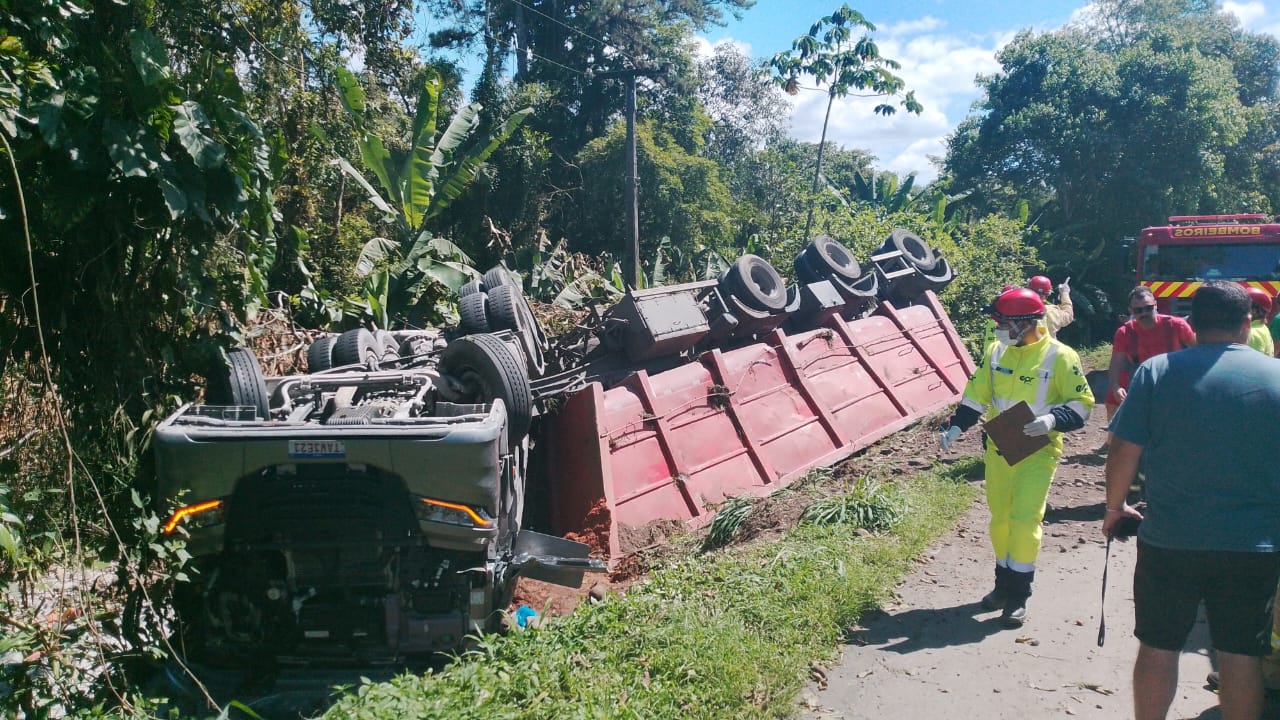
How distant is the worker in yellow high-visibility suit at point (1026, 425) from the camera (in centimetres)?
498

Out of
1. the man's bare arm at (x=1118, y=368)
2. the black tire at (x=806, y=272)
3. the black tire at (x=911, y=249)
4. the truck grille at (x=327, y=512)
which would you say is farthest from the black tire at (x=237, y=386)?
the black tire at (x=911, y=249)

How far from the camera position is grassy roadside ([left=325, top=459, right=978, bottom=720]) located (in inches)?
153

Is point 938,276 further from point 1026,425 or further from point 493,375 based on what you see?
point 493,375

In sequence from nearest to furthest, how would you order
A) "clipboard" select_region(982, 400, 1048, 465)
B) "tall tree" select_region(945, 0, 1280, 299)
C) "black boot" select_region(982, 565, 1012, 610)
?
1. "clipboard" select_region(982, 400, 1048, 465)
2. "black boot" select_region(982, 565, 1012, 610)
3. "tall tree" select_region(945, 0, 1280, 299)

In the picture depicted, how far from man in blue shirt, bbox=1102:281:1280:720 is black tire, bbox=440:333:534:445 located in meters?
3.48

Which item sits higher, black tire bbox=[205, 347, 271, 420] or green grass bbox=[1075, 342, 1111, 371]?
black tire bbox=[205, 347, 271, 420]

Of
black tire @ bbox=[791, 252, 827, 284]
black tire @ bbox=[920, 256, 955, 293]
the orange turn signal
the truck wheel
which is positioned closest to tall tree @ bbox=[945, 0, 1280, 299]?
A: black tire @ bbox=[920, 256, 955, 293]

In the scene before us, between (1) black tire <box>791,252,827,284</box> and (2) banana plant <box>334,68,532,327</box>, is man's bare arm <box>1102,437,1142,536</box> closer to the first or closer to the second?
(1) black tire <box>791,252,827,284</box>

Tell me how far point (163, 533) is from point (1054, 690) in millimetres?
4343

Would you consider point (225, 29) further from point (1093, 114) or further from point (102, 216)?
point (1093, 114)

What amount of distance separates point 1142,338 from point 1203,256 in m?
6.17

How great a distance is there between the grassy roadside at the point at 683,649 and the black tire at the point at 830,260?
539cm

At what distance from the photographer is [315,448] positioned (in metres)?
4.63

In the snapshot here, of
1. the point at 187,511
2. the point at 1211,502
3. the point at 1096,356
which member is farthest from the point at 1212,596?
the point at 1096,356
